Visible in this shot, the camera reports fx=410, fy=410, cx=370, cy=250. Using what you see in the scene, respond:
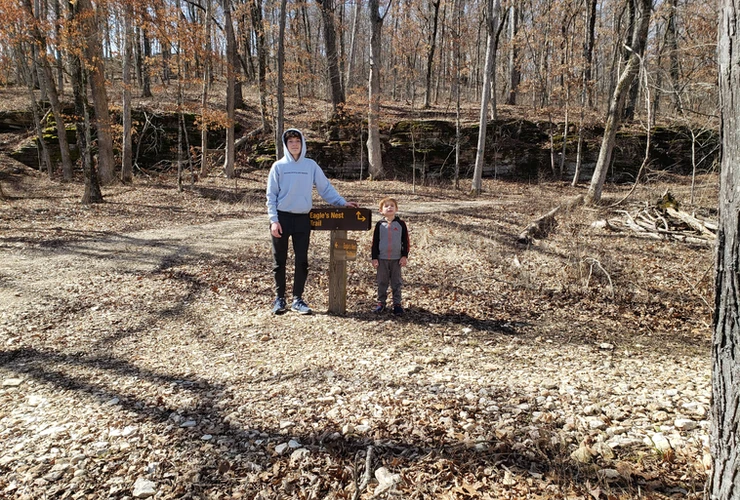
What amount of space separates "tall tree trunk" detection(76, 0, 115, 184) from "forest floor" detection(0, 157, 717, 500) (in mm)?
6771

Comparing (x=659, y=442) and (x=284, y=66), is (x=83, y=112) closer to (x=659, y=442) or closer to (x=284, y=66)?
(x=284, y=66)

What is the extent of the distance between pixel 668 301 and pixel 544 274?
6.15 ft

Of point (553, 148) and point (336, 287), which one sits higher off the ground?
point (553, 148)

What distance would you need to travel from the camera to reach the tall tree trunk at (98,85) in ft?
40.1

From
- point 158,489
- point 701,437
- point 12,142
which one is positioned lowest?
point 158,489

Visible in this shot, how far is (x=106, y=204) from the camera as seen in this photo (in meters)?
13.0

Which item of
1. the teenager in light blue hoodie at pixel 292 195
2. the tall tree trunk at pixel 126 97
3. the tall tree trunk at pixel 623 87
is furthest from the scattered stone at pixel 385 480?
the tall tree trunk at pixel 126 97

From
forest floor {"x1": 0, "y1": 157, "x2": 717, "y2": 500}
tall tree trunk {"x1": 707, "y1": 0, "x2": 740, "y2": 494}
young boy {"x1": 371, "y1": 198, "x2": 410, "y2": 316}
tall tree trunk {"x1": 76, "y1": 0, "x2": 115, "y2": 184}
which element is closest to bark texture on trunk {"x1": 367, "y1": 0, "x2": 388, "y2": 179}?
tall tree trunk {"x1": 76, "y1": 0, "x2": 115, "y2": 184}

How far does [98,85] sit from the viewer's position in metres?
14.8

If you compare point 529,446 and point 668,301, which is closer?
point 529,446

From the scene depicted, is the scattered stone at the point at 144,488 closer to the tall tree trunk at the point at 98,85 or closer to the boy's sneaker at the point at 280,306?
the boy's sneaker at the point at 280,306

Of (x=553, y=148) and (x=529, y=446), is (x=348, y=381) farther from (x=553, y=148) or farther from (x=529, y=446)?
(x=553, y=148)

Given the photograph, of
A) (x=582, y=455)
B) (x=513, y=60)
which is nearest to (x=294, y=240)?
(x=582, y=455)

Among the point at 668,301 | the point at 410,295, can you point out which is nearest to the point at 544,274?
the point at 668,301
